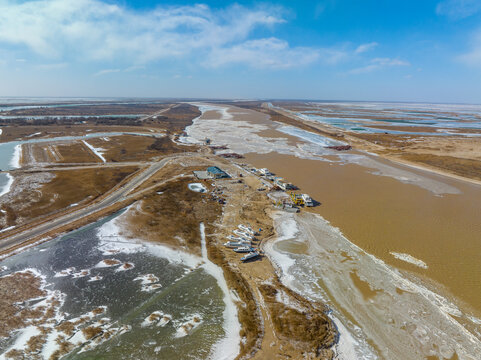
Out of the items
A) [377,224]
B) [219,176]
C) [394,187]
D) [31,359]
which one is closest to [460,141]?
[394,187]

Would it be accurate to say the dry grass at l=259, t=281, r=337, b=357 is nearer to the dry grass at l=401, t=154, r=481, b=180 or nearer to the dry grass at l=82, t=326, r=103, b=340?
the dry grass at l=82, t=326, r=103, b=340

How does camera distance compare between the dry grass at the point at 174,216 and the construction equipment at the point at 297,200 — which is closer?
the dry grass at the point at 174,216

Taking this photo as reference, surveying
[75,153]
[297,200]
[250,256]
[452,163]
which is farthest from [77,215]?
[452,163]

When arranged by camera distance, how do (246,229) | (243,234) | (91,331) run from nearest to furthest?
(91,331)
(243,234)
(246,229)

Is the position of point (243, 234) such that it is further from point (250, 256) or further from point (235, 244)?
point (250, 256)

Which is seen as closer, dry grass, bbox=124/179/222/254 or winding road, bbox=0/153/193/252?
winding road, bbox=0/153/193/252

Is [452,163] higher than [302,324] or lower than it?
higher

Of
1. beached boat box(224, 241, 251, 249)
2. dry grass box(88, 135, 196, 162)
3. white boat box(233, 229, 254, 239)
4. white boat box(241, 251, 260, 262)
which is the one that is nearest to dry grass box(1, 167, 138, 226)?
dry grass box(88, 135, 196, 162)

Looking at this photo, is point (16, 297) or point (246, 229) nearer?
point (16, 297)

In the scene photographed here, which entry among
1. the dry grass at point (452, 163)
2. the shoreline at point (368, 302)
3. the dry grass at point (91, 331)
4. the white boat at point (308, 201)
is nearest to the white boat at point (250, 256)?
the shoreline at point (368, 302)

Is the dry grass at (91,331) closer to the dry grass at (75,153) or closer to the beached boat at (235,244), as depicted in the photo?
the beached boat at (235,244)

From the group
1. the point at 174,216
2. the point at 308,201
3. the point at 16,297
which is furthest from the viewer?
the point at 308,201

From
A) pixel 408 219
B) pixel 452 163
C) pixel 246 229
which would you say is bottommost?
pixel 408 219
